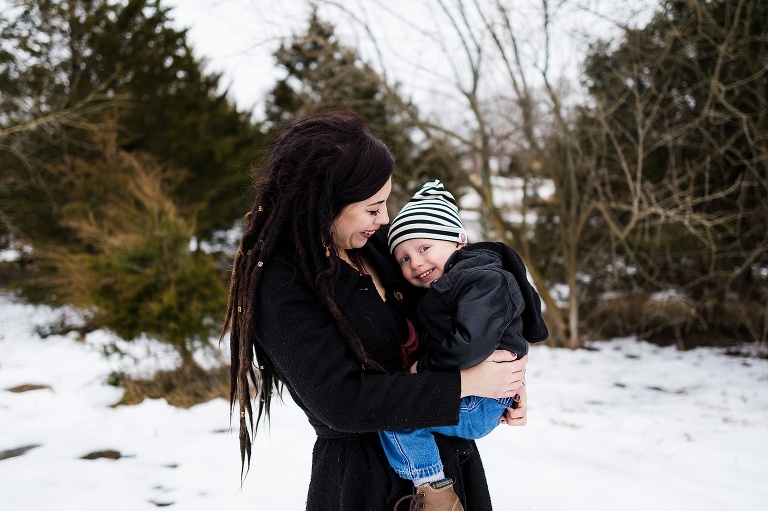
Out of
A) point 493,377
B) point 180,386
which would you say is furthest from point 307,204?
point 180,386

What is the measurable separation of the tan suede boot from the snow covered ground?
2.84 feet

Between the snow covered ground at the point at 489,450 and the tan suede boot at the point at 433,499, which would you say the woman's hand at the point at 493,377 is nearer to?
the tan suede boot at the point at 433,499

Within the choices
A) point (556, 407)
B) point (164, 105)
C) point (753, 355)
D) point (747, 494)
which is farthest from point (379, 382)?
point (164, 105)

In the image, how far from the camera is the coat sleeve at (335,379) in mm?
1231

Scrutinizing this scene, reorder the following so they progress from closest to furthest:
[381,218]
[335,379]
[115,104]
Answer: [335,379] < [381,218] < [115,104]

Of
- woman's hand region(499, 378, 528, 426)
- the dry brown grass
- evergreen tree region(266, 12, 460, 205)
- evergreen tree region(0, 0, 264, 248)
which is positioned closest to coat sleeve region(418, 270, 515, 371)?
woman's hand region(499, 378, 528, 426)

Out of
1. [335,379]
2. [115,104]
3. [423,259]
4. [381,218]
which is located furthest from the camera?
[115,104]

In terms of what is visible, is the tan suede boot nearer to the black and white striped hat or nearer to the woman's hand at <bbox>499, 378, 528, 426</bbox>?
the woman's hand at <bbox>499, 378, 528, 426</bbox>

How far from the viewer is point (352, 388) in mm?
1231

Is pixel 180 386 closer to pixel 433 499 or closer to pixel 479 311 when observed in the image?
pixel 433 499

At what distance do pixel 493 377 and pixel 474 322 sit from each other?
14 centimetres

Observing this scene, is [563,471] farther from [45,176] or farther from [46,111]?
[45,176]

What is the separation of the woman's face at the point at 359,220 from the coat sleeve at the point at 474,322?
29cm

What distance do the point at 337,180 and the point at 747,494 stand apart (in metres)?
3.10
